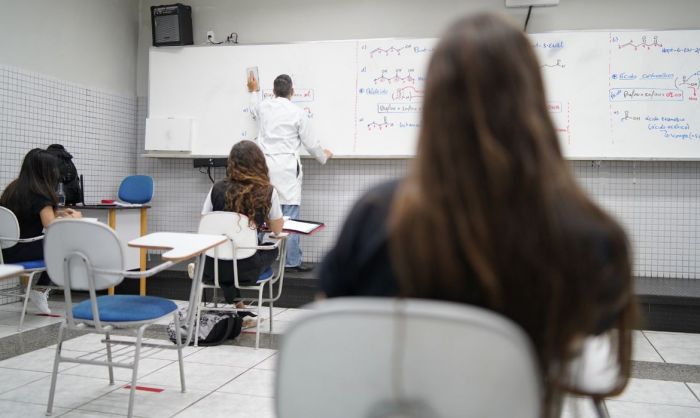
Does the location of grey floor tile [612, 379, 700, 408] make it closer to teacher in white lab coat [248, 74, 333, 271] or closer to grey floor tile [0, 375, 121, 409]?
grey floor tile [0, 375, 121, 409]

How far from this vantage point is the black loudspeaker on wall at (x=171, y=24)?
5.52 m

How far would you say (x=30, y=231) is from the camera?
3.78m

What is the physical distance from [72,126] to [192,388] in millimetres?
3398

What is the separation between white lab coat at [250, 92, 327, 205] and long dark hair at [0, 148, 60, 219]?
166 centimetres

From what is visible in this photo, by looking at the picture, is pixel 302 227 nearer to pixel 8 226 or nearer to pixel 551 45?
pixel 8 226

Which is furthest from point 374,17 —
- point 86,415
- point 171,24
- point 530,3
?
point 86,415

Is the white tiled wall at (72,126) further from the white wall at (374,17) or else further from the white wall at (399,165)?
the white wall at (374,17)

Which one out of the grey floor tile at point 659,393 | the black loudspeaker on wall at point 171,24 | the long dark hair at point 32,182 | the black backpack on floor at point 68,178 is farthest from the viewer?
the black loudspeaker on wall at point 171,24

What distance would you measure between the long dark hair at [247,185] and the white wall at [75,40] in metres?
2.43

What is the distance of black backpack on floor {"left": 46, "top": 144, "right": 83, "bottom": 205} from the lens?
452 centimetres

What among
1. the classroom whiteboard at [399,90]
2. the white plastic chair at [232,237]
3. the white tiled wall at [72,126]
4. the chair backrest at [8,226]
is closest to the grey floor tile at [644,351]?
the classroom whiteboard at [399,90]

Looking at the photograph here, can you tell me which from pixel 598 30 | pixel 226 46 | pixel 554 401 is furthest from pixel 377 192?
pixel 226 46

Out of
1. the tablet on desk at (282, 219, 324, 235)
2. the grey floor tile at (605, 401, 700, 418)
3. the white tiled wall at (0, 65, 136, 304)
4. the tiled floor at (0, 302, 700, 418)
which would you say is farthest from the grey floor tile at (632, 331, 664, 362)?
the white tiled wall at (0, 65, 136, 304)

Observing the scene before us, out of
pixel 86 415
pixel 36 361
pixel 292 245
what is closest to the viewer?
pixel 86 415
